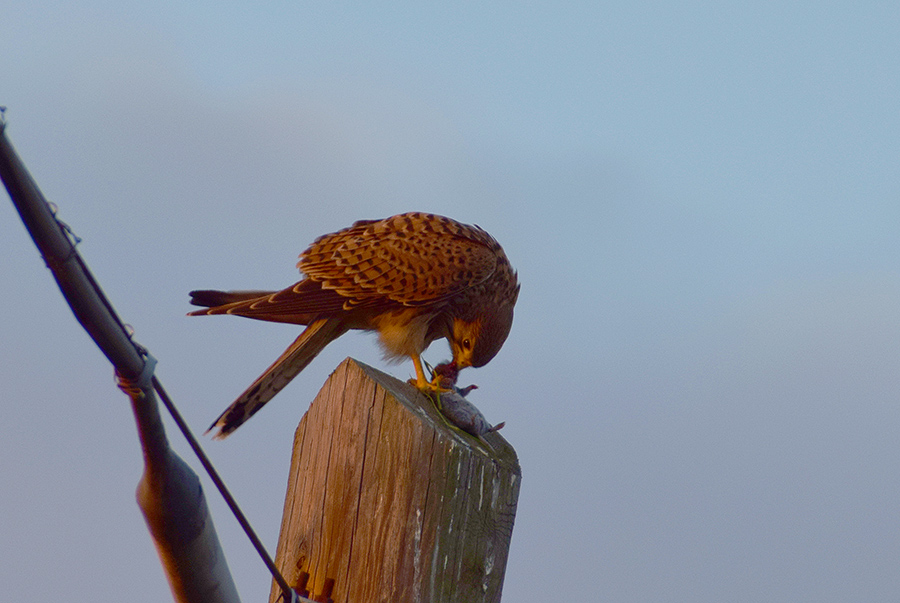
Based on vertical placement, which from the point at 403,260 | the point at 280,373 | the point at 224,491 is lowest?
the point at 224,491

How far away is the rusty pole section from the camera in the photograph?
4.33 feet

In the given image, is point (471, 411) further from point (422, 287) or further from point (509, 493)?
point (422, 287)

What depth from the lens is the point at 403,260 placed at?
3643 mm

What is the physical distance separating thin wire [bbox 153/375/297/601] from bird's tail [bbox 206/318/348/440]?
1.20m

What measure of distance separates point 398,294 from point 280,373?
1.88 feet

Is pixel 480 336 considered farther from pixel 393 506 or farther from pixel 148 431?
pixel 148 431

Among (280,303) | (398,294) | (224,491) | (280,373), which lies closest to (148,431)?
(224,491)

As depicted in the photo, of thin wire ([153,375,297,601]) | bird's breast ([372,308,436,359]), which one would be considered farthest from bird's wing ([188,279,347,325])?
thin wire ([153,375,297,601])

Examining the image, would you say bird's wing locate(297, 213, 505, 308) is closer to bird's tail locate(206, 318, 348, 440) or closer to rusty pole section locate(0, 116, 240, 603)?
bird's tail locate(206, 318, 348, 440)

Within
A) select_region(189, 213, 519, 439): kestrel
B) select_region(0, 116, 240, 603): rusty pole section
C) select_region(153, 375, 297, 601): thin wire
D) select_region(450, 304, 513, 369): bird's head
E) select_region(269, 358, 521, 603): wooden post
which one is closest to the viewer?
select_region(0, 116, 240, 603): rusty pole section

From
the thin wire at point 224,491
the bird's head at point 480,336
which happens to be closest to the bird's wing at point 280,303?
the bird's head at point 480,336

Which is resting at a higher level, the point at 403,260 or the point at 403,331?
the point at 403,260

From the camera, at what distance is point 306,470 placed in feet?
A: 6.66

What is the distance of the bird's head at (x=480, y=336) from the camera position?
379 cm
